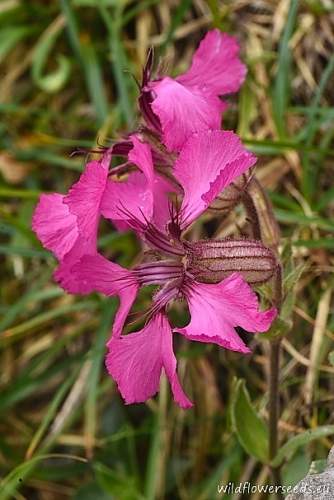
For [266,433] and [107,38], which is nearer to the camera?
[266,433]

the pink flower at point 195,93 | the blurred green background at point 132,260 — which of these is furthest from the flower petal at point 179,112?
the blurred green background at point 132,260

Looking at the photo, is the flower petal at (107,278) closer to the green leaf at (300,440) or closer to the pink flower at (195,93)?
the pink flower at (195,93)

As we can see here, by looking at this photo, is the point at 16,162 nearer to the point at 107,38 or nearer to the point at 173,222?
the point at 107,38

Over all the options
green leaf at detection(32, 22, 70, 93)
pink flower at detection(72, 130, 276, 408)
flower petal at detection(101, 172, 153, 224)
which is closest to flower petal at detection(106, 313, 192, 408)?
pink flower at detection(72, 130, 276, 408)

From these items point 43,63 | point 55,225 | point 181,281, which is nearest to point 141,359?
point 181,281

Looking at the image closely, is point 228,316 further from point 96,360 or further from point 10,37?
point 10,37

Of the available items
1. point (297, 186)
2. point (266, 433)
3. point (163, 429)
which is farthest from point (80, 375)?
point (297, 186)

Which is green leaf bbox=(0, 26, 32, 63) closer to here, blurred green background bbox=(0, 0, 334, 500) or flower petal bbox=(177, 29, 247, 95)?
blurred green background bbox=(0, 0, 334, 500)
